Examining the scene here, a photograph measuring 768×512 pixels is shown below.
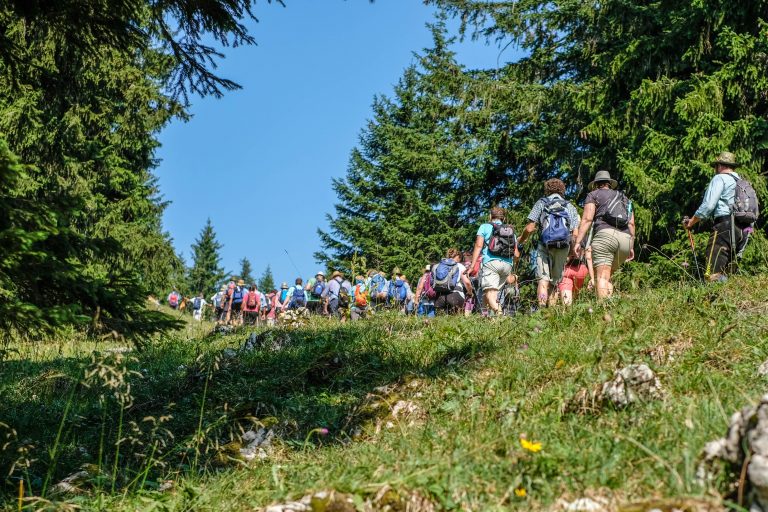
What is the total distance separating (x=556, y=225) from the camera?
8.48 meters

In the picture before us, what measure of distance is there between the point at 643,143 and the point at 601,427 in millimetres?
12812

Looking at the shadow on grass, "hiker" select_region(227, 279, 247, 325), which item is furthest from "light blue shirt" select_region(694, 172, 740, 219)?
"hiker" select_region(227, 279, 247, 325)

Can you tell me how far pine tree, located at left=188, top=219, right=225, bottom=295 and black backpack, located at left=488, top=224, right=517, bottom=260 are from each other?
77.2 metres

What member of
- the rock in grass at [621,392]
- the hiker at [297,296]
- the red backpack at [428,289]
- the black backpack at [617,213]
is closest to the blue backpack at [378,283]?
the red backpack at [428,289]

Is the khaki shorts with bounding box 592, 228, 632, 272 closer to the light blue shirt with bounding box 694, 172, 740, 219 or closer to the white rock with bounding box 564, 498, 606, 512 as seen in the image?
the light blue shirt with bounding box 694, 172, 740, 219

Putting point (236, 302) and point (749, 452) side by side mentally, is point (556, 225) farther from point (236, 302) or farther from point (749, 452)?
point (236, 302)

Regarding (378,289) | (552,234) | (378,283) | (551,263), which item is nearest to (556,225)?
(552,234)

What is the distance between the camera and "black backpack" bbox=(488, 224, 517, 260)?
30.8ft

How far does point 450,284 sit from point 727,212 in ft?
17.7

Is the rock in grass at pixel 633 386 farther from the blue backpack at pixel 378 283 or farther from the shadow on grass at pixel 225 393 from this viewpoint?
the blue backpack at pixel 378 283

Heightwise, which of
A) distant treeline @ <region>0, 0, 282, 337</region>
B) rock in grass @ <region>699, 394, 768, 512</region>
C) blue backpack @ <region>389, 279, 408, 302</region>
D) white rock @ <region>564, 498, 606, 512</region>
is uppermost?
blue backpack @ <region>389, 279, 408, 302</region>

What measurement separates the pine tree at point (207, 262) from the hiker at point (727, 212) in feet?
261

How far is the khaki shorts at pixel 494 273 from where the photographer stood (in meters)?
9.52

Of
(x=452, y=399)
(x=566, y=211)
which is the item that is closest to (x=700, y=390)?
(x=452, y=399)
